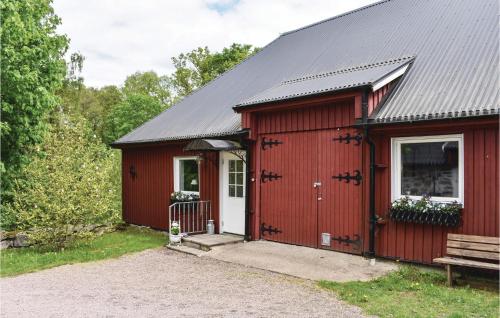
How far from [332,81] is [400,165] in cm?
211

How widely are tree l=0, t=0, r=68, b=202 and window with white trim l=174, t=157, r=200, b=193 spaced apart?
3759 mm

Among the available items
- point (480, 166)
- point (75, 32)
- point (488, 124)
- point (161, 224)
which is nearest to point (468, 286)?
point (480, 166)

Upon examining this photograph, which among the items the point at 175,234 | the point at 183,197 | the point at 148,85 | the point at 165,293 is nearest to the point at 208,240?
the point at 175,234

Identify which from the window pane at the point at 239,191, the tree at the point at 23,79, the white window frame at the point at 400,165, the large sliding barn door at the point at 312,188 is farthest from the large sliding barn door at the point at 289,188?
the tree at the point at 23,79

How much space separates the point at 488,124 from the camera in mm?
6188

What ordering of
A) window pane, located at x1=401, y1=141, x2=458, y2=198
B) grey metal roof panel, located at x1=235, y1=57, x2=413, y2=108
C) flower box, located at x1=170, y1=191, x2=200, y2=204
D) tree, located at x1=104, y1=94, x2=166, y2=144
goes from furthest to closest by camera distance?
tree, located at x1=104, y1=94, x2=166, y2=144 < flower box, located at x1=170, y1=191, x2=200, y2=204 < grey metal roof panel, located at x1=235, y1=57, x2=413, y2=108 < window pane, located at x1=401, y1=141, x2=458, y2=198

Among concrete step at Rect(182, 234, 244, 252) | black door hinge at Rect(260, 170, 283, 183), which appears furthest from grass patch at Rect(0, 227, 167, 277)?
black door hinge at Rect(260, 170, 283, 183)

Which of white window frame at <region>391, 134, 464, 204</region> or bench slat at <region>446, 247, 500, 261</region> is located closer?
bench slat at <region>446, 247, 500, 261</region>

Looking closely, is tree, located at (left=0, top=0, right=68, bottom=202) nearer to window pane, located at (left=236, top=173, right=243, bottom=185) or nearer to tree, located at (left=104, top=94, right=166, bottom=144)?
window pane, located at (left=236, top=173, right=243, bottom=185)

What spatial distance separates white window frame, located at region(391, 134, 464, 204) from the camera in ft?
21.6

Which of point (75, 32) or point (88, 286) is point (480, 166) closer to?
point (88, 286)

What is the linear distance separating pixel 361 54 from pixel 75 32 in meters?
19.2

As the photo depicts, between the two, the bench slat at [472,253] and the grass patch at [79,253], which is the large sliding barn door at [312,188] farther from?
the grass patch at [79,253]

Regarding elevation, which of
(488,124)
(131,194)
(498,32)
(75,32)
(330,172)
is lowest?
(131,194)
